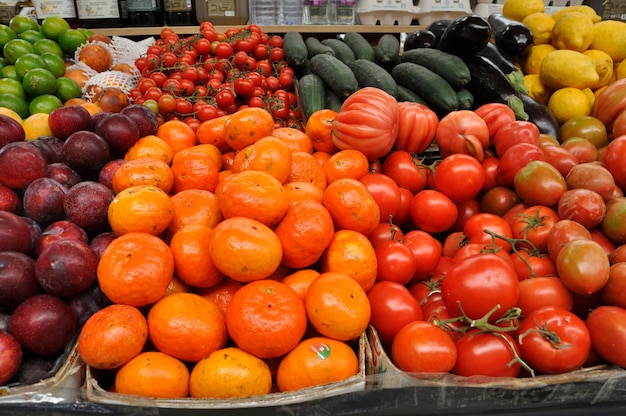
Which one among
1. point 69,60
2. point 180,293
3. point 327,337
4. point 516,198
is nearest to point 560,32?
point 516,198

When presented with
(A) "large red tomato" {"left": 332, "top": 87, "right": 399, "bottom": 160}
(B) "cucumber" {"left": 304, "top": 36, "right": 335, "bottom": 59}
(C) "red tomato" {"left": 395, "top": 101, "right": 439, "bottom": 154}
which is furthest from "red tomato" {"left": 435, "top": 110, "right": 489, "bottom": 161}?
(B) "cucumber" {"left": 304, "top": 36, "right": 335, "bottom": 59}

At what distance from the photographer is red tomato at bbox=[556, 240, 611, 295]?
1037 millimetres

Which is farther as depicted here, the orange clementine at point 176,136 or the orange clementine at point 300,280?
the orange clementine at point 176,136

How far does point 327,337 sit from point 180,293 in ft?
1.21

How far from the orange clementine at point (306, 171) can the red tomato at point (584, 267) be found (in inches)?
28.1

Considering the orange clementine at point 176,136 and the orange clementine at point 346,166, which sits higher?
the orange clementine at point 176,136

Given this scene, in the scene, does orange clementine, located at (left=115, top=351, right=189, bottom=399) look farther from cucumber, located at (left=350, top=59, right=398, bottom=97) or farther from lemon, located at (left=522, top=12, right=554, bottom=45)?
lemon, located at (left=522, top=12, right=554, bottom=45)

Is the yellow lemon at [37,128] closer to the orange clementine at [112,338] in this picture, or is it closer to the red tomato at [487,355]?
the orange clementine at [112,338]

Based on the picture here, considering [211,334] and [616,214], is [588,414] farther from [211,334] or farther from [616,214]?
[211,334]

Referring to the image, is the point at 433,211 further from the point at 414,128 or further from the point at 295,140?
the point at 295,140

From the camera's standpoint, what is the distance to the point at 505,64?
7.63 feet

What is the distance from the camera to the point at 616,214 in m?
1.23

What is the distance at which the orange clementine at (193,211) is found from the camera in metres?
1.21

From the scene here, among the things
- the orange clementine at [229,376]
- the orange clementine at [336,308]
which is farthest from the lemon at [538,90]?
the orange clementine at [229,376]
